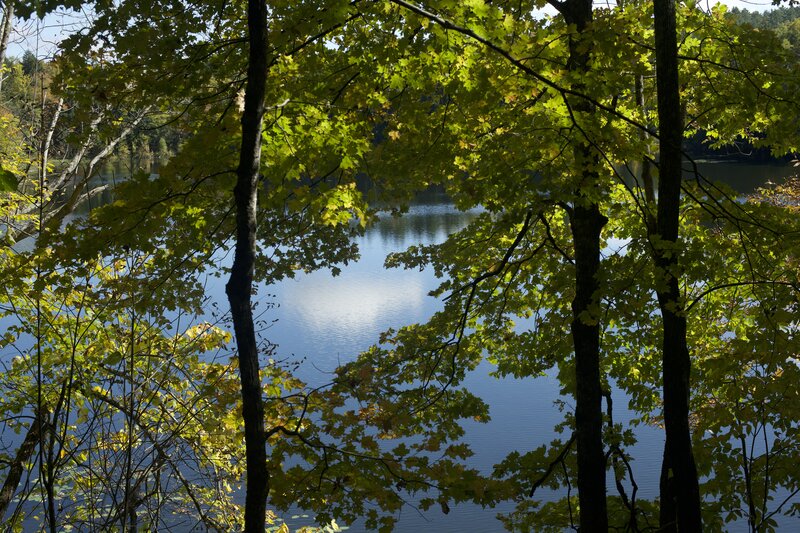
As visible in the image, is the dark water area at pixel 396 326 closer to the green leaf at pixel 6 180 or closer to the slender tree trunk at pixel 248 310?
the slender tree trunk at pixel 248 310

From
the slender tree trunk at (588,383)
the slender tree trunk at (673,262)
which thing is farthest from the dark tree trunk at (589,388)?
the slender tree trunk at (673,262)

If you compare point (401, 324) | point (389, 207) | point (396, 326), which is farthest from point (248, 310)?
point (401, 324)

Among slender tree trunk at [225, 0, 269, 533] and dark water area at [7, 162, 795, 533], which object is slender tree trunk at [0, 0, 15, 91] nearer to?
dark water area at [7, 162, 795, 533]

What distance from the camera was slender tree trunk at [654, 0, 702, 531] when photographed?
17.2 ft

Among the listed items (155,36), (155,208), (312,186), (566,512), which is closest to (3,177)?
(155,208)

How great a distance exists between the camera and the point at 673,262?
5.15 meters

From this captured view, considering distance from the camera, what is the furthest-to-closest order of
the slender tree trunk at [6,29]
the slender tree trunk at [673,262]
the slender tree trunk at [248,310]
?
1. the slender tree trunk at [6,29]
2. the slender tree trunk at [673,262]
3. the slender tree trunk at [248,310]

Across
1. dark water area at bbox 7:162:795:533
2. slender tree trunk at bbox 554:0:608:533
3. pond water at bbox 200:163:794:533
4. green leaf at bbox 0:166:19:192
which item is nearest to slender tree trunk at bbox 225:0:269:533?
dark water area at bbox 7:162:795:533

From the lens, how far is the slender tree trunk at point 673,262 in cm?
525

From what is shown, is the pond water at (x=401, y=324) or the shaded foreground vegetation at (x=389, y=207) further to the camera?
the pond water at (x=401, y=324)

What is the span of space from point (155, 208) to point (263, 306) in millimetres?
11174

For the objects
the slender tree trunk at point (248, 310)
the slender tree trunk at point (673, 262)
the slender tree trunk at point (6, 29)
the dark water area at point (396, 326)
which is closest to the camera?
the slender tree trunk at point (248, 310)

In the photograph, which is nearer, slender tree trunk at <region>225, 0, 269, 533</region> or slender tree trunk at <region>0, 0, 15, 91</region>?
slender tree trunk at <region>225, 0, 269, 533</region>

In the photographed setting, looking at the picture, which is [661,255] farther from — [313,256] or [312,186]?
[313,256]
